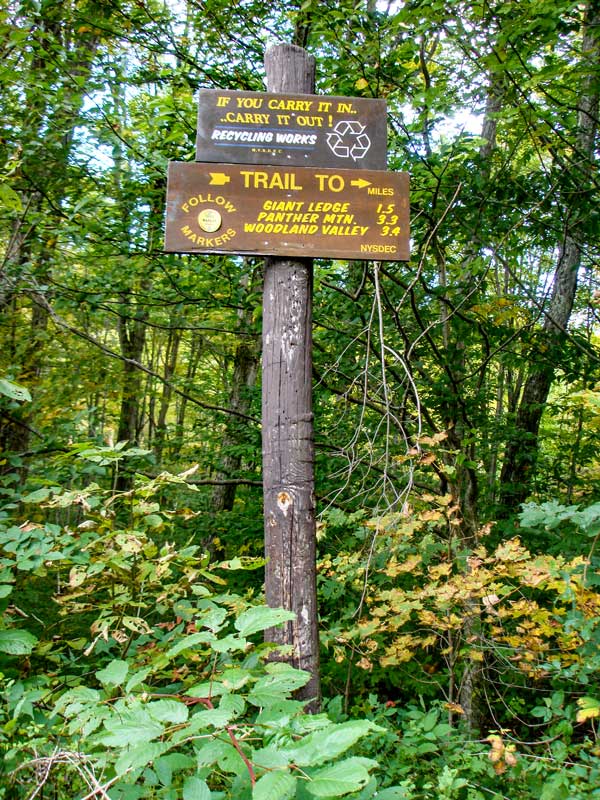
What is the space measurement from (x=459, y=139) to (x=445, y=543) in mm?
2645

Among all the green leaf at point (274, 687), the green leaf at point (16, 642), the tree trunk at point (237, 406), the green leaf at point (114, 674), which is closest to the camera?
the green leaf at point (274, 687)

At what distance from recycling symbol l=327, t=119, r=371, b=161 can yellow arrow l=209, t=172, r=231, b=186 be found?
486mm

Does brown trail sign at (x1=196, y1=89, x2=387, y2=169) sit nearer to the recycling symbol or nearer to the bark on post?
the recycling symbol

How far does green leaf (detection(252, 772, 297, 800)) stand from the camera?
40.4 inches

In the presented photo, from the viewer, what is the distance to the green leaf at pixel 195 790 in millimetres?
1177

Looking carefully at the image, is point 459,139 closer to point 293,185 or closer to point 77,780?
→ point 293,185

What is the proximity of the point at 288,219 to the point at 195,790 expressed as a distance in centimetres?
203

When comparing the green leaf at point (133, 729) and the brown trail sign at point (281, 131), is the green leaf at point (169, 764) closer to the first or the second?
the green leaf at point (133, 729)

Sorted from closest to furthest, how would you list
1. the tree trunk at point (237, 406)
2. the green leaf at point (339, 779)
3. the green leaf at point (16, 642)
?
the green leaf at point (339, 779) < the green leaf at point (16, 642) < the tree trunk at point (237, 406)

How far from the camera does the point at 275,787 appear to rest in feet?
3.46

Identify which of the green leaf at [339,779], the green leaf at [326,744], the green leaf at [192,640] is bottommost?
the green leaf at [339,779]

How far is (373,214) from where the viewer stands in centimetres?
244

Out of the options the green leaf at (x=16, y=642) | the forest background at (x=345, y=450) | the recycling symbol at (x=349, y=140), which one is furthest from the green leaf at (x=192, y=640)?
the recycling symbol at (x=349, y=140)

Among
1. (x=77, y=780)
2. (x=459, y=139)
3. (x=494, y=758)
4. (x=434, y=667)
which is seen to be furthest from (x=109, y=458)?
(x=434, y=667)
